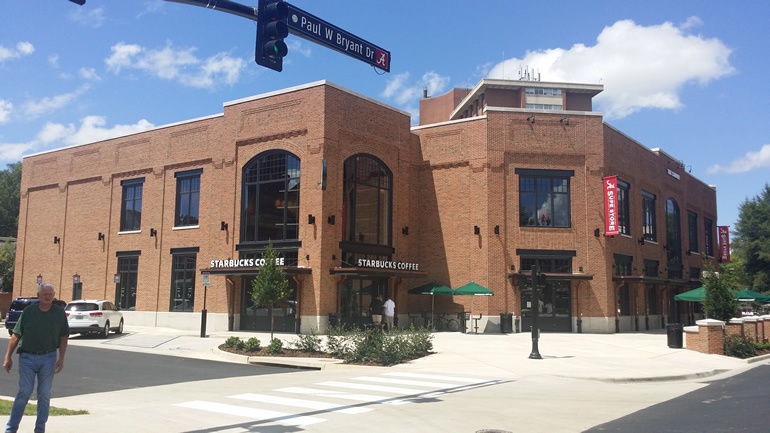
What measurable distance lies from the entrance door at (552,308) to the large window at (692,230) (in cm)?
2053

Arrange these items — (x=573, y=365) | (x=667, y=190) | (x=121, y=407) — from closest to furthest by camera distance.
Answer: (x=121, y=407) < (x=573, y=365) < (x=667, y=190)

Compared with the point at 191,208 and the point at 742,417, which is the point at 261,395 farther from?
the point at 191,208

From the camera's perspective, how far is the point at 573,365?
18.6m

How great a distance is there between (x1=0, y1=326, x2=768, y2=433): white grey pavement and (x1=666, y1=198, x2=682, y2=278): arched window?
22.5 metres

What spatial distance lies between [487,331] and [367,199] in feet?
29.2

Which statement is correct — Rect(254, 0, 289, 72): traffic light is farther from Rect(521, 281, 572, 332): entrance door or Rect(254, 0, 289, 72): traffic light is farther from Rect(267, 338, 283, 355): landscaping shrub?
Rect(521, 281, 572, 332): entrance door

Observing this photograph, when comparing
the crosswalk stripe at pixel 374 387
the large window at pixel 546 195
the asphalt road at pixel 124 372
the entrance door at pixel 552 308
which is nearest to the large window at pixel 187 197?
the asphalt road at pixel 124 372

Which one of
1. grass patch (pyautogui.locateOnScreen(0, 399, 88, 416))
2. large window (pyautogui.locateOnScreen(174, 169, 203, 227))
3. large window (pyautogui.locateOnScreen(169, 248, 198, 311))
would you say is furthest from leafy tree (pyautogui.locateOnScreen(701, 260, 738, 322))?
large window (pyautogui.locateOnScreen(174, 169, 203, 227))

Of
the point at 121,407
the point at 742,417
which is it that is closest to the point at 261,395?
the point at 121,407

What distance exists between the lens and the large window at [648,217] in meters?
40.4

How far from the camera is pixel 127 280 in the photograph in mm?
37250

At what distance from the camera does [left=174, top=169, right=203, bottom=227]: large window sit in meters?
35.1

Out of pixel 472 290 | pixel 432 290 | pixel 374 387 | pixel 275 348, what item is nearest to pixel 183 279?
pixel 432 290

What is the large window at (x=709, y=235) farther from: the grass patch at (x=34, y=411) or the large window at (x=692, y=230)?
the grass patch at (x=34, y=411)
